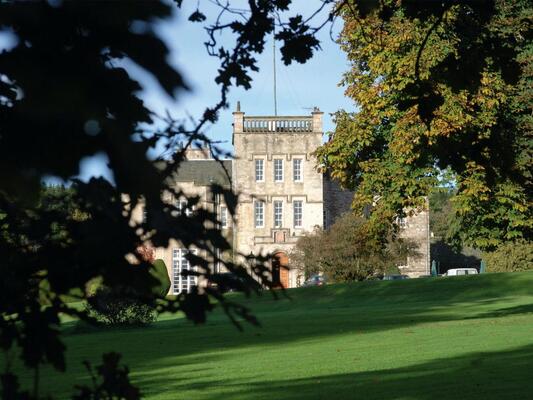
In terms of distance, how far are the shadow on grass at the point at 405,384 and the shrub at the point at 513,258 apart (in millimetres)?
44533

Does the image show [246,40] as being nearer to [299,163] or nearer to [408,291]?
[408,291]

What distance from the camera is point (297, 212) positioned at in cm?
6328

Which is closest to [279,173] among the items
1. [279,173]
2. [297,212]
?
[279,173]

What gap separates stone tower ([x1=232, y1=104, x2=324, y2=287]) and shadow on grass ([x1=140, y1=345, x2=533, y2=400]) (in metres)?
49.6

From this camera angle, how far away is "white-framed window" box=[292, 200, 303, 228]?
63.1 metres

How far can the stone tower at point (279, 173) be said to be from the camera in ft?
206

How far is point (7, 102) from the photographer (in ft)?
9.87

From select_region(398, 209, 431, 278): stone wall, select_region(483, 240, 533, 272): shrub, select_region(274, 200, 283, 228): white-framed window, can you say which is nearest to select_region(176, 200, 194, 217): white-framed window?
select_region(483, 240, 533, 272): shrub

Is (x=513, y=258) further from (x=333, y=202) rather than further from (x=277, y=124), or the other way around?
(x=277, y=124)

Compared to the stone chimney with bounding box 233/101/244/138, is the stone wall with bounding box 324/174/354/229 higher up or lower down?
lower down

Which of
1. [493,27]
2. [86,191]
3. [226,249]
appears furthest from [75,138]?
[493,27]

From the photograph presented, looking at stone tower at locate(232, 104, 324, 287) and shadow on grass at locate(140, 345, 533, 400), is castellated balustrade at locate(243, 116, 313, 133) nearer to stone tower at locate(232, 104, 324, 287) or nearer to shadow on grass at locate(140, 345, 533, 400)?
stone tower at locate(232, 104, 324, 287)

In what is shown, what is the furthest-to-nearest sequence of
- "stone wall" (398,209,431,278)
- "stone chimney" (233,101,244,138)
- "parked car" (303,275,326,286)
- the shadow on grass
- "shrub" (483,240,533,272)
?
"stone wall" (398,209,431,278) < "stone chimney" (233,101,244,138) < "parked car" (303,275,326,286) < "shrub" (483,240,533,272) < the shadow on grass

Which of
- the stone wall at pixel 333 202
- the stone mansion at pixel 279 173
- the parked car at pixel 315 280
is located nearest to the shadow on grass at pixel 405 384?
the parked car at pixel 315 280
